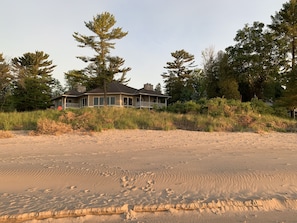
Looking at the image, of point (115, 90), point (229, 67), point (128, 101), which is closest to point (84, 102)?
point (115, 90)

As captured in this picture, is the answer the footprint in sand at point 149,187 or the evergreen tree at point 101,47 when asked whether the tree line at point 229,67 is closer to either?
the evergreen tree at point 101,47

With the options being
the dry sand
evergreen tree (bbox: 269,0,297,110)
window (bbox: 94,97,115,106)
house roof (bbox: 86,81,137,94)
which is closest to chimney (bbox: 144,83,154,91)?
house roof (bbox: 86,81,137,94)

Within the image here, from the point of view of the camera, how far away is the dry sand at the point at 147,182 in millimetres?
4168

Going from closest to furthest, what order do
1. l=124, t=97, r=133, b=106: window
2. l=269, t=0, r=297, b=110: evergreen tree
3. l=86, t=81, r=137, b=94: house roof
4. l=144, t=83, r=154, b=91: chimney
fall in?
l=269, t=0, r=297, b=110: evergreen tree < l=86, t=81, r=137, b=94: house roof < l=124, t=97, r=133, b=106: window < l=144, t=83, r=154, b=91: chimney

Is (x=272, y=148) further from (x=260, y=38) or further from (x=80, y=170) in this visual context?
(x=260, y=38)

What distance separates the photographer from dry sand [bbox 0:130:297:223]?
417 cm

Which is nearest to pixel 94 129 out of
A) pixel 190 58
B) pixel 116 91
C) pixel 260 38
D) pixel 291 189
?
pixel 291 189

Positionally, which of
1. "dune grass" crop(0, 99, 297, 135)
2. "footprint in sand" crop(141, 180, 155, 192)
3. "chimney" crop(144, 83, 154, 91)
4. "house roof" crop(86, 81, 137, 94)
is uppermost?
"chimney" crop(144, 83, 154, 91)

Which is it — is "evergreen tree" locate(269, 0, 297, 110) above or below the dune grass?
above

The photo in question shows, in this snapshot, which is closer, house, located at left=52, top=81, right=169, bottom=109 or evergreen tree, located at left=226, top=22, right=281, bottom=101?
evergreen tree, located at left=226, top=22, right=281, bottom=101

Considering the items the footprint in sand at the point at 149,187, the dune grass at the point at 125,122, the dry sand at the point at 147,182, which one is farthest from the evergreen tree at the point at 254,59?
the footprint in sand at the point at 149,187

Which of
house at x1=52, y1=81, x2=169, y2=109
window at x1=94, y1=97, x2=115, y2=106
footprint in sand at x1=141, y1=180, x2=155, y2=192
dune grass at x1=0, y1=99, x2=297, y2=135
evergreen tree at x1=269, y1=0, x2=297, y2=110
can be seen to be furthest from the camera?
window at x1=94, y1=97, x2=115, y2=106

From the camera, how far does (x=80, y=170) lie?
6574 millimetres

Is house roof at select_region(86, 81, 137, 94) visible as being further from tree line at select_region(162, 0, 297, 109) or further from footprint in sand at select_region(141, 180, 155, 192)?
footprint in sand at select_region(141, 180, 155, 192)
